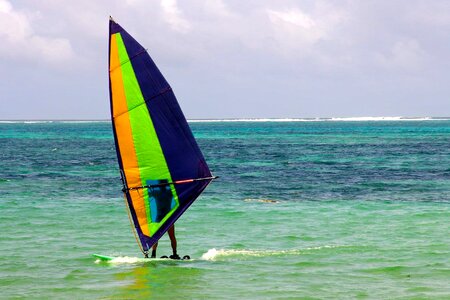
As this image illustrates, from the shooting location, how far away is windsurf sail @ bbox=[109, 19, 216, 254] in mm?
17234

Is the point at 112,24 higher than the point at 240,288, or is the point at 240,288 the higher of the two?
the point at 112,24

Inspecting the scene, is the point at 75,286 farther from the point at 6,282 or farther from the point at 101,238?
the point at 101,238

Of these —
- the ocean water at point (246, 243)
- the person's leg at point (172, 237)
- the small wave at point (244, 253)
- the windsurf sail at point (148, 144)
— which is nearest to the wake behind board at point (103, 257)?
the ocean water at point (246, 243)

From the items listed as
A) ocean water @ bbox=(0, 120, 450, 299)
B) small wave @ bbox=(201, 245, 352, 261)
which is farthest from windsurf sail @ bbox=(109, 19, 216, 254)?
small wave @ bbox=(201, 245, 352, 261)

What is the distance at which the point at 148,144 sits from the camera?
1791 cm

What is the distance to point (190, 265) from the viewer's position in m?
18.2

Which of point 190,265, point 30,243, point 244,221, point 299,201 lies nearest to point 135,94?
point 190,265

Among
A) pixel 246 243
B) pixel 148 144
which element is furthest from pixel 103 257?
pixel 246 243

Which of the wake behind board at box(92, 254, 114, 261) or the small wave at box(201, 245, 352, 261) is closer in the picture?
the wake behind board at box(92, 254, 114, 261)

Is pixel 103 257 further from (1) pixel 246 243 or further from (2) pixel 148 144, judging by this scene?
(1) pixel 246 243

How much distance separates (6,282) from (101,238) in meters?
6.03

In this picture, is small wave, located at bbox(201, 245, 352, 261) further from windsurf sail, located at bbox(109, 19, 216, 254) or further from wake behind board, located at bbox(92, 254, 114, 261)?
wake behind board, located at bbox(92, 254, 114, 261)

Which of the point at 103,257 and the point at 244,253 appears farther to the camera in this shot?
the point at 244,253

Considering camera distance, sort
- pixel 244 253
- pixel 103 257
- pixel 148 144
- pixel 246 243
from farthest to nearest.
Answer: pixel 246 243 → pixel 244 253 → pixel 103 257 → pixel 148 144
